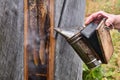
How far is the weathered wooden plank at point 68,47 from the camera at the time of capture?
213 centimetres

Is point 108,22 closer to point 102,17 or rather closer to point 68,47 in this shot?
point 102,17

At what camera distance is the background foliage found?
3.05 metres

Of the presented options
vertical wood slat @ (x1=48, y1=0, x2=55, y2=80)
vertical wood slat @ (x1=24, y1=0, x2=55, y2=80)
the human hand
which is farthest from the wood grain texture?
the human hand

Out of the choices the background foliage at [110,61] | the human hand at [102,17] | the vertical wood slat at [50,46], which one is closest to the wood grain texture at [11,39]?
the vertical wood slat at [50,46]

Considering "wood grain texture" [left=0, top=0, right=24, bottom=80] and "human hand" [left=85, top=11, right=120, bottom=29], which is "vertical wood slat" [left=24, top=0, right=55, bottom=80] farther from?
"human hand" [left=85, top=11, right=120, bottom=29]

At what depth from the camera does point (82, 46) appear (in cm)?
199

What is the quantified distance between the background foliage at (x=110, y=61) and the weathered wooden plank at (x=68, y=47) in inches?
31.6

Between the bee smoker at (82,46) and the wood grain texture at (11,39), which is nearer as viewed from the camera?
the bee smoker at (82,46)

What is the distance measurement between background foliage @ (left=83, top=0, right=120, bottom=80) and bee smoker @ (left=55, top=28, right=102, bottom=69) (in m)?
1.02

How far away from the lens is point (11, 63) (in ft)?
7.14

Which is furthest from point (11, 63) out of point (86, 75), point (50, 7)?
point (86, 75)

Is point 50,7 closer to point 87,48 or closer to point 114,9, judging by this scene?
point 87,48

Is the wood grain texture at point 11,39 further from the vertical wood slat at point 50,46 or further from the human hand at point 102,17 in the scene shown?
the human hand at point 102,17

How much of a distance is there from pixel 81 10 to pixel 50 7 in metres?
0.25
